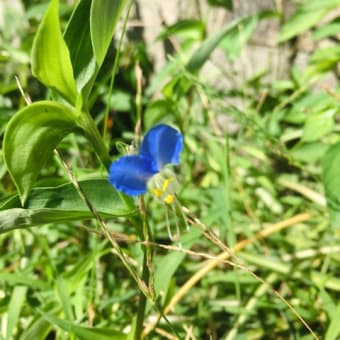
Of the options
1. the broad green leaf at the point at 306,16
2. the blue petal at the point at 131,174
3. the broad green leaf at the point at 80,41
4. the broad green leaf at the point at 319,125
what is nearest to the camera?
the blue petal at the point at 131,174

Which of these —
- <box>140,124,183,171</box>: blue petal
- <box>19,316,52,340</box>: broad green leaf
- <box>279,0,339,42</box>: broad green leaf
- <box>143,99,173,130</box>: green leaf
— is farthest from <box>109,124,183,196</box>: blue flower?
<box>279,0,339,42</box>: broad green leaf

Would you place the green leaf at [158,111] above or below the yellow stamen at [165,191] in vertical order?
→ below

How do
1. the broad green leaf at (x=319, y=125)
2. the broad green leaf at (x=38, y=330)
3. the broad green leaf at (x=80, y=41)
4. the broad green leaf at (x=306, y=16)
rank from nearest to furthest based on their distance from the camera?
the broad green leaf at (x=80, y=41)
the broad green leaf at (x=38, y=330)
the broad green leaf at (x=319, y=125)
the broad green leaf at (x=306, y=16)

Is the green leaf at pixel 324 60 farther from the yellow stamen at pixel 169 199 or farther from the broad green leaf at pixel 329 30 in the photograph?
the yellow stamen at pixel 169 199

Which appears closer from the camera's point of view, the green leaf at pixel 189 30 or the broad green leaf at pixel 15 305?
the broad green leaf at pixel 15 305

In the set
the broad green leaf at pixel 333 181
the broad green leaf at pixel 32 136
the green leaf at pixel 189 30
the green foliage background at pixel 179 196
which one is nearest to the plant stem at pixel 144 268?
the green foliage background at pixel 179 196

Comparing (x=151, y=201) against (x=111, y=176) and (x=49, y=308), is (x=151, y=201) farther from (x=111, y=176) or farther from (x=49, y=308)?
(x=111, y=176)
